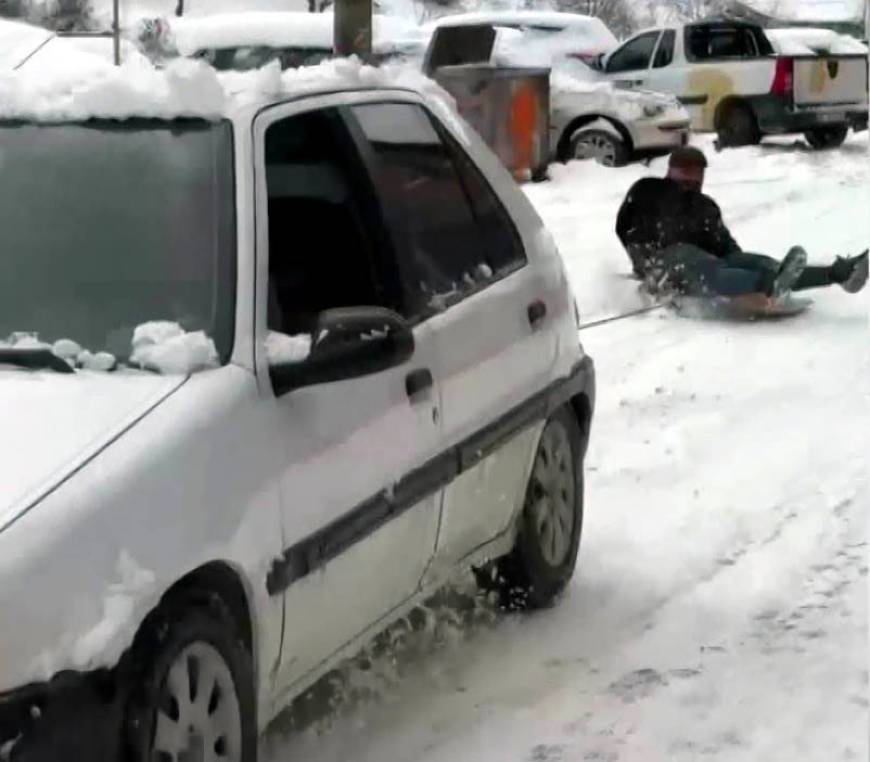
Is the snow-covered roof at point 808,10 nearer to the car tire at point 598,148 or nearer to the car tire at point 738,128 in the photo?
the car tire at point 738,128

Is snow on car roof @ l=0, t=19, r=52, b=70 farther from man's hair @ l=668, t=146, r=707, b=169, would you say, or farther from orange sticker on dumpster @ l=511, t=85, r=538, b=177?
man's hair @ l=668, t=146, r=707, b=169

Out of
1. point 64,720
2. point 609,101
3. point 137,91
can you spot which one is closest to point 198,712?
point 64,720

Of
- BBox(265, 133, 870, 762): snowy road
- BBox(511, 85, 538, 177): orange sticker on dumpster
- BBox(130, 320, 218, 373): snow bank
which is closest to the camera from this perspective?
BBox(130, 320, 218, 373): snow bank

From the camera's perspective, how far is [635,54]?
74.9 feet

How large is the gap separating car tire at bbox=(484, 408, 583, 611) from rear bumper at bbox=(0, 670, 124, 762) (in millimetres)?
2457

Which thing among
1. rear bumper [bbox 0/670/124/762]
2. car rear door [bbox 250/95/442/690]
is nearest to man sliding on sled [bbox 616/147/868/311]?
car rear door [bbox 250/95/442/690]

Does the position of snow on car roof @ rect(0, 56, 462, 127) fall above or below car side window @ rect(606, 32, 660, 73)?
above

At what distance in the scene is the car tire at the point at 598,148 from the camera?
2007cm

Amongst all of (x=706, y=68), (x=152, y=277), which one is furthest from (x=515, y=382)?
(x=706, y=68)

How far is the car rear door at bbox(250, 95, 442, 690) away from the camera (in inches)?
158

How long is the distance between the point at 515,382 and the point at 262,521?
1636 mm

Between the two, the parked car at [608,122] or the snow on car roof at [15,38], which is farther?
the parked car at [608,122]

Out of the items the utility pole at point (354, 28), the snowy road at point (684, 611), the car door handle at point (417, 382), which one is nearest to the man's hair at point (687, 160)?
the snowy road at point (684, 611)

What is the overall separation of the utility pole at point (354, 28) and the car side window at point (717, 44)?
11.8 m
